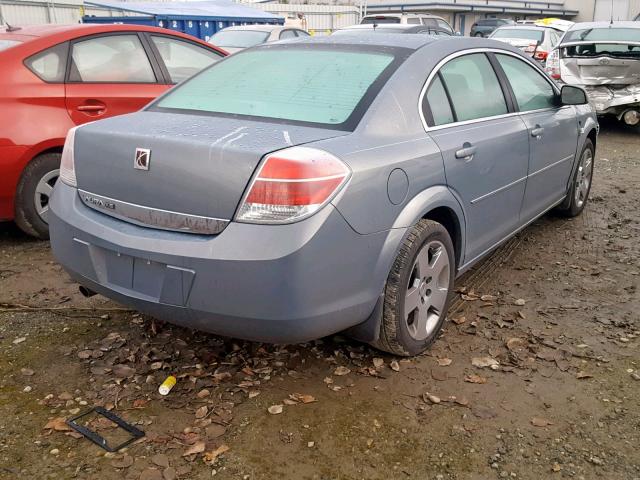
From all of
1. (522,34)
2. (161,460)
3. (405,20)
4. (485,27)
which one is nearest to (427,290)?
(161,460)

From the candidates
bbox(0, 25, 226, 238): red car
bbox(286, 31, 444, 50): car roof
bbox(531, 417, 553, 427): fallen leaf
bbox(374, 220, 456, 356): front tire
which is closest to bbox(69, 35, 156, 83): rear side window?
bbox(0, 25, 226, 238): red car

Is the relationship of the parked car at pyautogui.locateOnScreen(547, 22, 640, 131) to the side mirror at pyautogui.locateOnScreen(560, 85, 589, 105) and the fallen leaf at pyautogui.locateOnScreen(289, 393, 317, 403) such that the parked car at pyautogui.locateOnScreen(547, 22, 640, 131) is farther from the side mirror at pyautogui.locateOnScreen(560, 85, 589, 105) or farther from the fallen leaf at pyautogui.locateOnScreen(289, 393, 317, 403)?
the fallen leaf at pyautogui.locateOnScreen(289, 393, 317, 403)

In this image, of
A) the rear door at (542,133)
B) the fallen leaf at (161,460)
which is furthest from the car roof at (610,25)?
the fallen leaf at (161,460)

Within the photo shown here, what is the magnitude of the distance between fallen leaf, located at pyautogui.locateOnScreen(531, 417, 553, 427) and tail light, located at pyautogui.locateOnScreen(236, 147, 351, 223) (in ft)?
4.41

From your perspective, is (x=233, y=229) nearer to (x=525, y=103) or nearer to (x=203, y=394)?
→ (x=203, y=394)

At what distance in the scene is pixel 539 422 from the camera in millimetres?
2801

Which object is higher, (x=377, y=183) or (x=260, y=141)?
(x=260, y=141)

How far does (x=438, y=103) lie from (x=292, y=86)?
79 cm

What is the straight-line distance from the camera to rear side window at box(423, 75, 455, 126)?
3359 millimetres

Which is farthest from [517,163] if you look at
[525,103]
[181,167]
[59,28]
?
[59,28]

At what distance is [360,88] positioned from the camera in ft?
10.3

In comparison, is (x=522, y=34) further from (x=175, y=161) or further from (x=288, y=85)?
(x=175, y=161)

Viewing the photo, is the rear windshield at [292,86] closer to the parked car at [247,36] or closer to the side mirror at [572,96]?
the side mirror at [572,96]

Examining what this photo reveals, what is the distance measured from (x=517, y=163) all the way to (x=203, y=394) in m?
2.45
